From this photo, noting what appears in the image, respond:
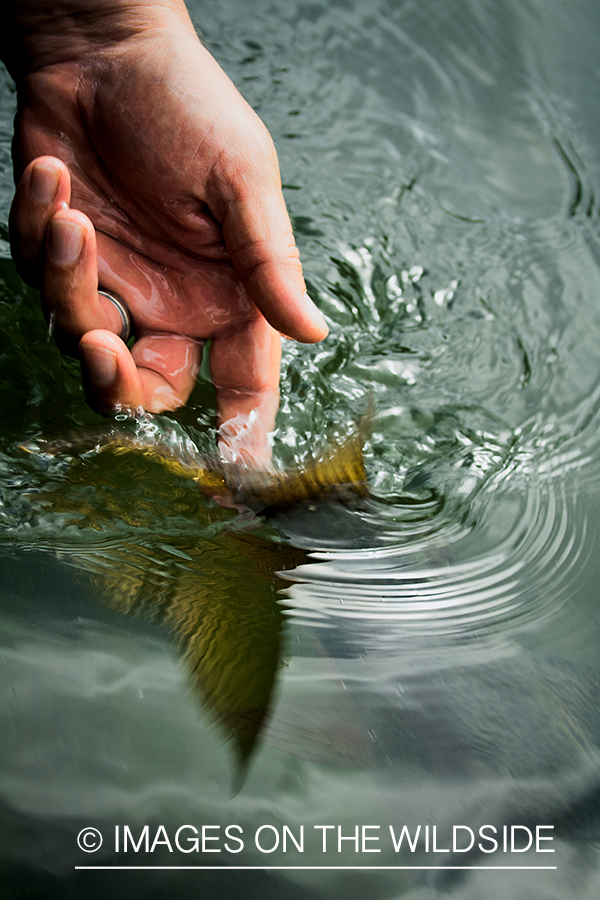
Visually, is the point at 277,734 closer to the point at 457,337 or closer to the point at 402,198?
the point at 457,337

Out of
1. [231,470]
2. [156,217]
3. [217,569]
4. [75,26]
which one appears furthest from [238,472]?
[75,26]

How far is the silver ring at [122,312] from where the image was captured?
1158 mm

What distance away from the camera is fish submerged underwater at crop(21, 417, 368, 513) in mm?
985

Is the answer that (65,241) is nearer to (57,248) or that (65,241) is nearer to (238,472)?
(57,248)

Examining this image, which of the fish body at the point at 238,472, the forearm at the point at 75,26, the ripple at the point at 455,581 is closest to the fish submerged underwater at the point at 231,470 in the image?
the fish body at the point at 238,472

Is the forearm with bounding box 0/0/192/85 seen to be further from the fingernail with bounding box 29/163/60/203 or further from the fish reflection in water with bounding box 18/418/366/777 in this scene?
the fish reflection in water with bounding box 18/418/366/777

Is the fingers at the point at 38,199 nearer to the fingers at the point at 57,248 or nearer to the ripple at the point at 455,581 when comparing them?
the fingers at the point at 57,248

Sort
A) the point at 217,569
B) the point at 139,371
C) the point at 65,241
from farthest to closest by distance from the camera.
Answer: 1. the point at 139,371
2. the point at 65,241
3. the point at 217,569

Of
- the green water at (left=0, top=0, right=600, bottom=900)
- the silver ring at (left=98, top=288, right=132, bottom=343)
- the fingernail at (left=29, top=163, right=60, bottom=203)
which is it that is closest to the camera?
the green water at (left=0, top=0, right=600, bottom=900)

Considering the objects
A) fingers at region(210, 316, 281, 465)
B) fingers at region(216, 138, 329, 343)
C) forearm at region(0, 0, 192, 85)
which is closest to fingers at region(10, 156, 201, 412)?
fingers at region(210, 316, 281, 465)

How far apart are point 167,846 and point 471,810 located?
0.30 meters

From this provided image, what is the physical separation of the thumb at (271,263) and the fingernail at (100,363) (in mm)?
265

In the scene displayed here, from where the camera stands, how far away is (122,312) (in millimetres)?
1165

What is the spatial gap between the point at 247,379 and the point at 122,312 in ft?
0.85
